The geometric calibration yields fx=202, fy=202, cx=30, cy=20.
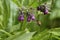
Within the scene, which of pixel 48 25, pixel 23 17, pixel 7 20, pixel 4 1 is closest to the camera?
pixel 23 17

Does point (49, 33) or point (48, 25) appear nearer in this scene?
point (49, 33)

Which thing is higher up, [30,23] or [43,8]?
[43,8]

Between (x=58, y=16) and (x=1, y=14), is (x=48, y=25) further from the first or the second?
(x=1, y=14)

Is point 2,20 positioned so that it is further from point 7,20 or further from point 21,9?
point 21,9

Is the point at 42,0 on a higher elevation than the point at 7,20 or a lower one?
higher

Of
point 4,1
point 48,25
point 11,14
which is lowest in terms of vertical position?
point 48,25

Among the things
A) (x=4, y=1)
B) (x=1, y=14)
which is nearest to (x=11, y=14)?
(x=1, y=14)

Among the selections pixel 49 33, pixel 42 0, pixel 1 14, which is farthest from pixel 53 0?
pixel 1 14

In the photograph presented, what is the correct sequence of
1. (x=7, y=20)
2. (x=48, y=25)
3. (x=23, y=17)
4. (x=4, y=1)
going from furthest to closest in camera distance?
1. (x=48, y=25)
2. (x=7, y=20)
3. (x=4, y=1)
4. (x=23, y=17)

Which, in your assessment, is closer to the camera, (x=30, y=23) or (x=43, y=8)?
(x=43, y=8)
